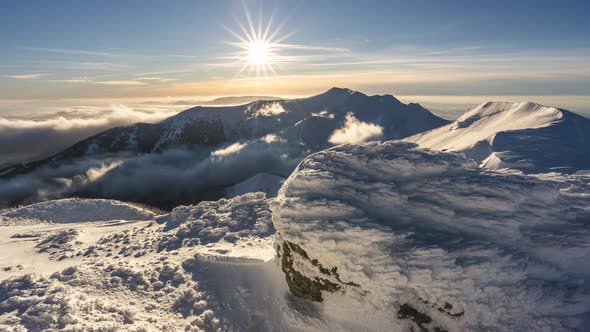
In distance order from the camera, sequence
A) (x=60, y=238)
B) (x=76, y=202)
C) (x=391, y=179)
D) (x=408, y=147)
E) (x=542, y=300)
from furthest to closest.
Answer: (x=76, y=202)
(x=60, y=238)
(x=408, y=147)
(x=391, y=179)
(x=542, y=300)

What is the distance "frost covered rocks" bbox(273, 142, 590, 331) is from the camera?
1391 cm

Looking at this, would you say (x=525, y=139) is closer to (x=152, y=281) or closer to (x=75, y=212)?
(x=152, y=281)

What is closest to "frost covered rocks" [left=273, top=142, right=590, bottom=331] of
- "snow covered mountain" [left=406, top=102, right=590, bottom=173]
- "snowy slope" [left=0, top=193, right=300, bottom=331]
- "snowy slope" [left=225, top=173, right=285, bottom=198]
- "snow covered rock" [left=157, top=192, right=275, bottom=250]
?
"snowy slope" [left=0, top=193, right=300, bottom=331]

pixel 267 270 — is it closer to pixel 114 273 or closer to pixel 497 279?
pixel 114 273

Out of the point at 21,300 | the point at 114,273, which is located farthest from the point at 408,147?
the point at 21,300

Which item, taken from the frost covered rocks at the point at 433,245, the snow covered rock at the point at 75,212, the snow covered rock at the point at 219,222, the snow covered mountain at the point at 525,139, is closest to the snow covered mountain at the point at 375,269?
the frost covered rocks at the point at 433,245

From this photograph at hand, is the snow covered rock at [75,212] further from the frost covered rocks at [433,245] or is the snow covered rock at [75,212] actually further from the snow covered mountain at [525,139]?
the snow covered mountain at [525,139]

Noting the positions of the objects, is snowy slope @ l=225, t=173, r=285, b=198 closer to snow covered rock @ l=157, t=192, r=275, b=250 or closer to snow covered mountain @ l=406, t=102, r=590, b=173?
snow covered mountain @ l=406, t=102, r=590, b=173

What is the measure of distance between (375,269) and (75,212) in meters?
62.9

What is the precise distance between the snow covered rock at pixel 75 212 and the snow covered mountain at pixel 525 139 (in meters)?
57.1

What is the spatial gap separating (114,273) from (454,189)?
815 inches

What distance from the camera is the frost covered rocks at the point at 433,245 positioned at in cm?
1391

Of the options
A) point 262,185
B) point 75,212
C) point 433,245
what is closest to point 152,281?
point 433,245

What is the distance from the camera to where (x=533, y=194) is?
16.3 meters
